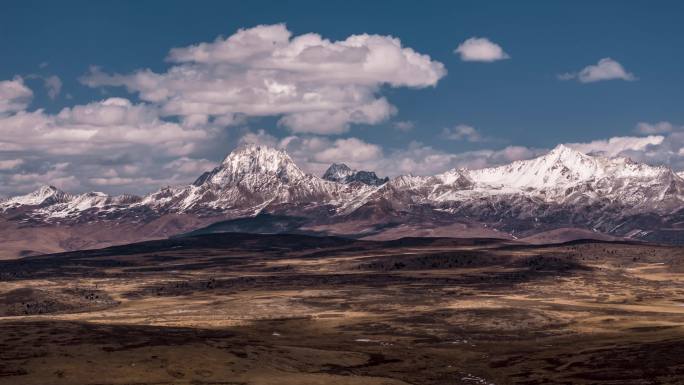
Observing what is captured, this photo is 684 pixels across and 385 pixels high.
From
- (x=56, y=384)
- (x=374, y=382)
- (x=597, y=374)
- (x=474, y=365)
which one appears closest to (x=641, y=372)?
(x=597, y=374)

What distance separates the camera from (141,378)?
151 m

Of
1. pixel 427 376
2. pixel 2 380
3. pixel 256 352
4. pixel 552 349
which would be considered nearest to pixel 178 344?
pixel 256 352

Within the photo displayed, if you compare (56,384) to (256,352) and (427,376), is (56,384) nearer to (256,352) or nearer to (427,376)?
(256,352)

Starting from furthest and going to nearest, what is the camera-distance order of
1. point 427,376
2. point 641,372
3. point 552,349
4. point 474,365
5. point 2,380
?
point 552,349, point 474,365, point 427,376, point 641,372, point 2,380

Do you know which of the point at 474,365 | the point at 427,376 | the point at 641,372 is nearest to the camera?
the point at 641,372

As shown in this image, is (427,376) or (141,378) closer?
(141,378)

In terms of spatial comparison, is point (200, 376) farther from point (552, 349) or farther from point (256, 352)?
point (552, 349)

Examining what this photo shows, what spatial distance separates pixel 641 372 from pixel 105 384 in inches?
3880

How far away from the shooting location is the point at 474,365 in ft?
577

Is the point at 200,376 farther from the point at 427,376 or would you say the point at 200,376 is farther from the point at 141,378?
the point at 427,376

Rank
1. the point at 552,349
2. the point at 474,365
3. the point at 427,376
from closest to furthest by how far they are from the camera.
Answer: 1. the point at 427,376
2. the point at 474,365
3. the point at 552,349

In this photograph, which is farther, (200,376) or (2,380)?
(200,376)

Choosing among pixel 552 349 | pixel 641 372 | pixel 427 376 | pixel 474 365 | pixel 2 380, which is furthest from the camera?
pixel 552 349

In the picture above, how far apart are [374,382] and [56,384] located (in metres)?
56.8
